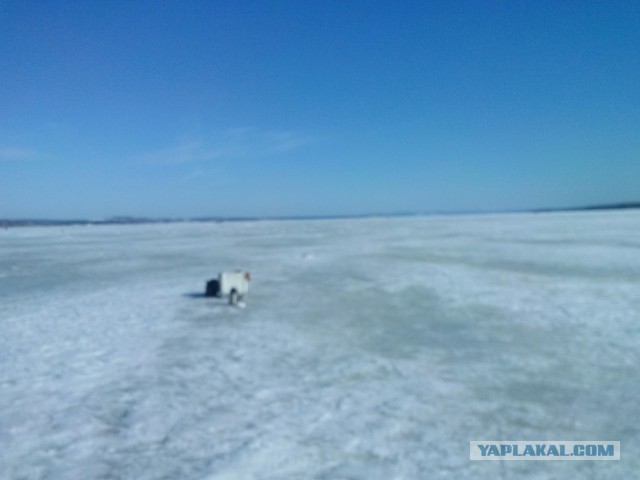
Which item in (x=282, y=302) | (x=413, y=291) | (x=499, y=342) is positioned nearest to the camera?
(x=499, y=342)

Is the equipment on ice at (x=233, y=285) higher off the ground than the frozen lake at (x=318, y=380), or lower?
higher

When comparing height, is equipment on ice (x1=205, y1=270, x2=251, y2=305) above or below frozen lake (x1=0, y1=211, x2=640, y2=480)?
above

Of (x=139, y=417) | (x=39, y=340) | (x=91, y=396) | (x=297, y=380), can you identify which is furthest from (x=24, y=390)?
(x=297, y=380)

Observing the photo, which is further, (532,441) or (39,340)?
(39,340)

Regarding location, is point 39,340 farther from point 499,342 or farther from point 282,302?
point 499,342

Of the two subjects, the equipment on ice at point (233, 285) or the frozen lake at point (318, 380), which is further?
the equipment on ice at point (233, 285)

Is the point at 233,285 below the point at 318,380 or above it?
above

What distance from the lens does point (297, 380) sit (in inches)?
138

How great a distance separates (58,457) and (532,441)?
264 centimetres

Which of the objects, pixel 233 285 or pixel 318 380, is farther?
pixel 233 285

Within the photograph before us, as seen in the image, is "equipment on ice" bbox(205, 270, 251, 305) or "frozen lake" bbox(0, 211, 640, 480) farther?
"equipment on ice" bbox(205, 270, 251, 305)

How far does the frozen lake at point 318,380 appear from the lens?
8.00 feet

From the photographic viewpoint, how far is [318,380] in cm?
349

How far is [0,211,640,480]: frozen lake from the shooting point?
244 cm
